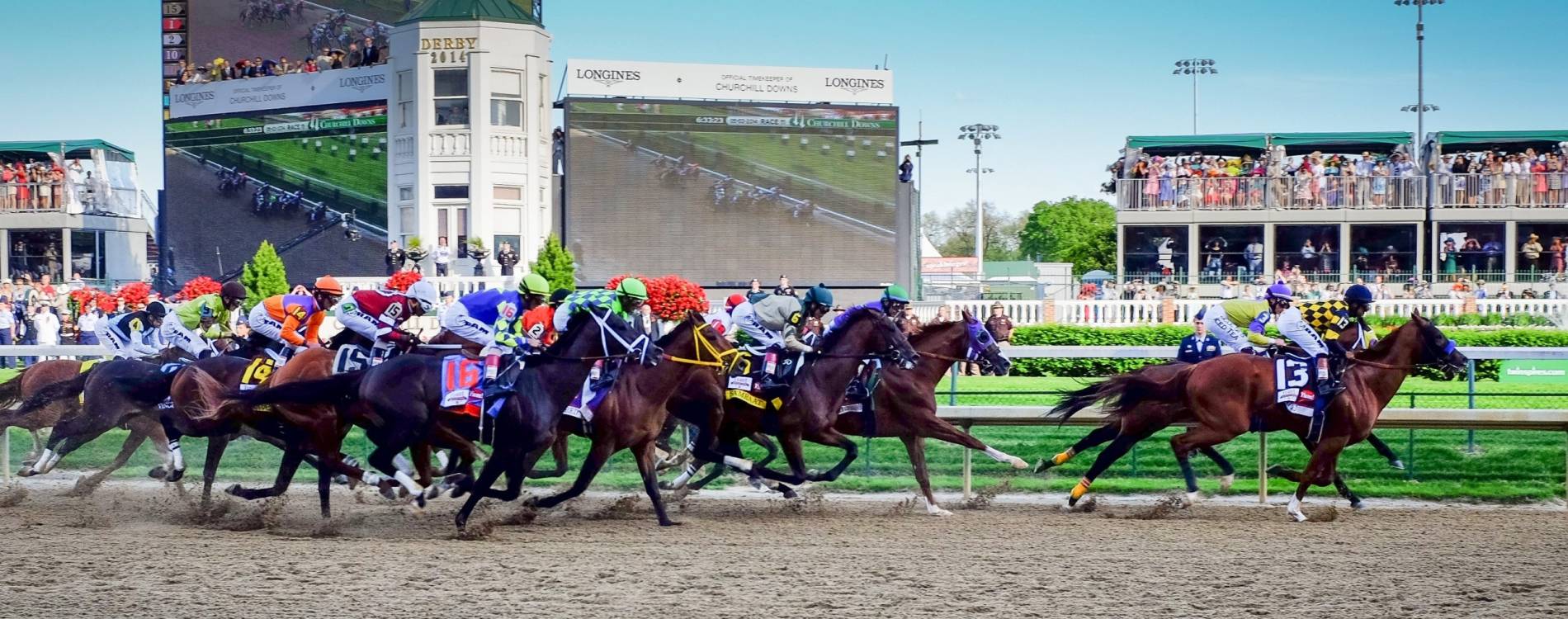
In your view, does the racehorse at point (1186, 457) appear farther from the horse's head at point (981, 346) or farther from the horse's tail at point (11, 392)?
the horse's tail at point (11, 392)

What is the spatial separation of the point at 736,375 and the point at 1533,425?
6058mm

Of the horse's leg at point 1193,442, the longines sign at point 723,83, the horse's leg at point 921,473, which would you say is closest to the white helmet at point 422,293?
the horse's leg at point 921,473

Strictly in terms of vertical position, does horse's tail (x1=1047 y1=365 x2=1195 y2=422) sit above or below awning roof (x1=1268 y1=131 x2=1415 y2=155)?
below

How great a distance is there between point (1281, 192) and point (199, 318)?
24.2 metres

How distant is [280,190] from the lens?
31547 mm

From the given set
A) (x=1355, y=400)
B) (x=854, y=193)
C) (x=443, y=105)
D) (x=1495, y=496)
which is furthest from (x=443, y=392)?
(x=443, y=105)

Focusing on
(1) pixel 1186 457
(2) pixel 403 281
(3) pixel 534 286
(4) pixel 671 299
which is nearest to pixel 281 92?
(4) pixel 671 299

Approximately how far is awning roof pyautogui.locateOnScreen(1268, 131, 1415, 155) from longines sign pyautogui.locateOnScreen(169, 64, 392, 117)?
19.0 metres

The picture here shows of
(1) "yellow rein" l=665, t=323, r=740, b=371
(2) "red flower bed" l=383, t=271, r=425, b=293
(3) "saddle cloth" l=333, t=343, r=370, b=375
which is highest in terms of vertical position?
(2) "red flower bed" l=383, t=271, r=425, b=293

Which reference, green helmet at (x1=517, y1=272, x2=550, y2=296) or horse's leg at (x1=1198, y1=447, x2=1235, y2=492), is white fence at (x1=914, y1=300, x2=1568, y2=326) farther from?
green helmet at (x1=517, y1=272, x2=550, y2=296)

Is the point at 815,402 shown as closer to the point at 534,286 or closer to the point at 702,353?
the point at 702,353

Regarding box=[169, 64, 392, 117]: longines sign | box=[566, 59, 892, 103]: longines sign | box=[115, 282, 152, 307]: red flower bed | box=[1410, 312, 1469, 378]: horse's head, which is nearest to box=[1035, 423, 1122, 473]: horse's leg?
box=[1410, 312, 1469, 378]: horse's head

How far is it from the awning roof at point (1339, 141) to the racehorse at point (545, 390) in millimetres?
25928

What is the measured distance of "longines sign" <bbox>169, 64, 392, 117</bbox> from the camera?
103ft
